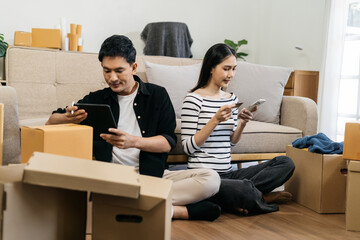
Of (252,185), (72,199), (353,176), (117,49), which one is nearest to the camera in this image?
(72,199)

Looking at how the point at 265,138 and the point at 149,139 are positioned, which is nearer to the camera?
the point at 149,139

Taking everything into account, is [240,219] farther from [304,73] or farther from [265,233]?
[304,73]

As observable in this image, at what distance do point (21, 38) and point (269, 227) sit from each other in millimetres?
2885

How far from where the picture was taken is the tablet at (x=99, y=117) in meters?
1.53

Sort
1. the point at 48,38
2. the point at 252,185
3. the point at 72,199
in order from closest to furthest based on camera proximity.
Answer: the point at 72,199 → the point at 252,185 → the point at 48,38

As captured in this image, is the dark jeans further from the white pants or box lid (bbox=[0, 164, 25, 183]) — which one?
box lid (bbox=[0, 164, 25, 183])

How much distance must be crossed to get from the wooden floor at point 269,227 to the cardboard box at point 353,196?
0.15 feet

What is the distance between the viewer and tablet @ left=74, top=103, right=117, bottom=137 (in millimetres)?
1534

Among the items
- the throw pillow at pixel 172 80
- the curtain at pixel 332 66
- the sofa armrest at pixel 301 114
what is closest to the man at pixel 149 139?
the throw pillow at pixel 172 80

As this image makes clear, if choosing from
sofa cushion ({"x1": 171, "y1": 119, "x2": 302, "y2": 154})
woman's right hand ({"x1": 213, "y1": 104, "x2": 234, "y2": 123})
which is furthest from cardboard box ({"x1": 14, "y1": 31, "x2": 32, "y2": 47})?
woman's right hand ({"x1": 213, "y1": 104, "x2": 234, "y2": 123})

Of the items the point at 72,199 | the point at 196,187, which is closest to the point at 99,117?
the point at 72,199

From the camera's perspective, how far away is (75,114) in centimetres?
156

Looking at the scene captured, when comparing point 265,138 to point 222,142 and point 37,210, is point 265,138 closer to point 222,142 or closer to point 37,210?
point 222,142

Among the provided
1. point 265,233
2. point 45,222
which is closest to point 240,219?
point 265,233
